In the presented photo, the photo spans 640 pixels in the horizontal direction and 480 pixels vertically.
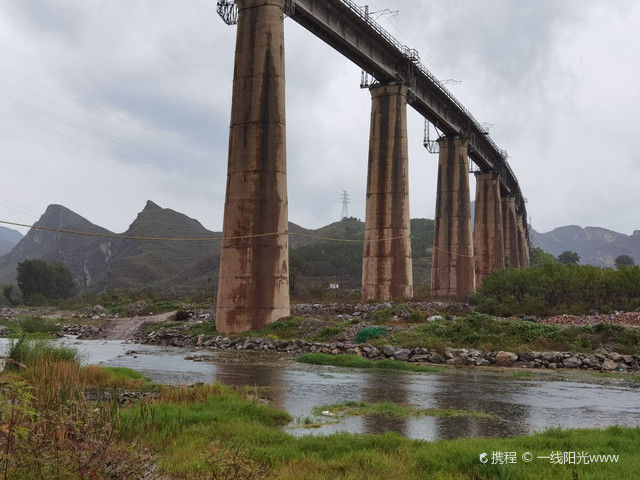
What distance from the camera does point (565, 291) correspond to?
126 ft

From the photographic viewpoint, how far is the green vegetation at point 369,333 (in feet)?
88.1

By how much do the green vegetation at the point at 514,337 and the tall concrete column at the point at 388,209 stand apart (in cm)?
1610

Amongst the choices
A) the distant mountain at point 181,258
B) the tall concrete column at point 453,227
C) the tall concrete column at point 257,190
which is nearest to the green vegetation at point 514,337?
the tall concrete column at point 257,190

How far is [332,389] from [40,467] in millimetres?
10927

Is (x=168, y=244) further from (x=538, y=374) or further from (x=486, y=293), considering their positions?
(x=538, y=374)

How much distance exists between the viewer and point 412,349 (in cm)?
2445

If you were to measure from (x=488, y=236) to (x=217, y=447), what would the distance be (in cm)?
7065

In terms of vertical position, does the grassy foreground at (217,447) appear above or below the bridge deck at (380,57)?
below

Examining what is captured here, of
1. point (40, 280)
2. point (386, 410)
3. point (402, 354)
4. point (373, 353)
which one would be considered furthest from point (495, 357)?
point (40, 280)

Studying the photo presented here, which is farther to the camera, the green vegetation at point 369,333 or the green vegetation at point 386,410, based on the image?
the green vegetation at point 369,333

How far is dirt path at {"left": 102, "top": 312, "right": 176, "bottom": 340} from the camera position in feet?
134

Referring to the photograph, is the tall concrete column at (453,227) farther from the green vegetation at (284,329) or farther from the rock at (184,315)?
the green vegetation at (284,329)

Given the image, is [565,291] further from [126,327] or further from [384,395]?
[126,327]

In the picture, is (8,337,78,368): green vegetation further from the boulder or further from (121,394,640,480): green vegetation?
the boulder
